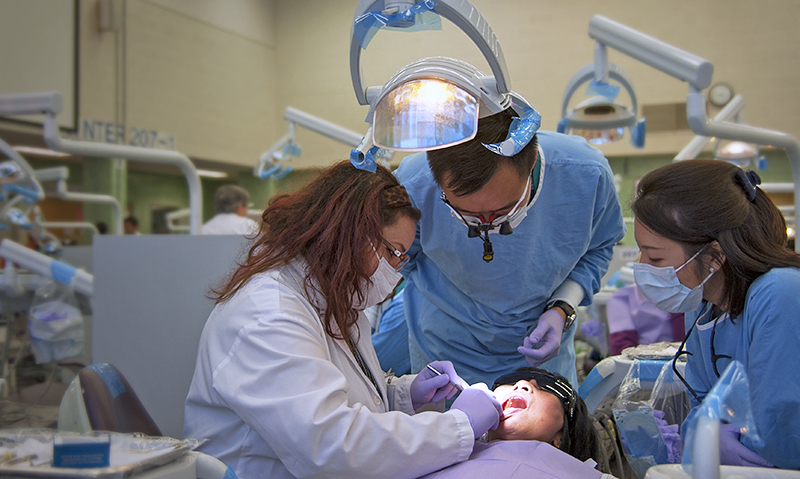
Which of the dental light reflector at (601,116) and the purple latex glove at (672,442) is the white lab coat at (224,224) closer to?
the dental light reflector at (601,116)

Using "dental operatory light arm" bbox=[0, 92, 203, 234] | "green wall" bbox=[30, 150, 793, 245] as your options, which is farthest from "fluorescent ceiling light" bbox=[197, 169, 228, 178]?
"dental operatory light arm" bbox=[0, 92, 203, 234]

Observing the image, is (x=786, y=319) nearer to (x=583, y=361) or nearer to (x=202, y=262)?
(x=202, y=262)

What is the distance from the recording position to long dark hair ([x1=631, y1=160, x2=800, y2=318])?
1.38 meters

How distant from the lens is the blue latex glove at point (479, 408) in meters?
1.34

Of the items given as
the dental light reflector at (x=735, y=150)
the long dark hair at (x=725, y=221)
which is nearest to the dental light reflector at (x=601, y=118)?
the dental light reflector at (x=735, y=150)

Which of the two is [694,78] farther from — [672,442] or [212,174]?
[212,174]

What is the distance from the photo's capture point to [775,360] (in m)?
1.24

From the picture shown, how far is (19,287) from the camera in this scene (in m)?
4.09

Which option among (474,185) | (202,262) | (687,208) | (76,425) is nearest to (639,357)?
(687,208)

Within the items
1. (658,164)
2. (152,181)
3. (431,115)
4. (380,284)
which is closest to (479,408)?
(380,284)

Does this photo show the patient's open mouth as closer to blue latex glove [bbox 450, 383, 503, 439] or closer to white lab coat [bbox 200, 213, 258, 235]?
blue latex glove [bbox 450, 383, 503, 439]

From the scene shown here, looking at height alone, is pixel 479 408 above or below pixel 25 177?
below

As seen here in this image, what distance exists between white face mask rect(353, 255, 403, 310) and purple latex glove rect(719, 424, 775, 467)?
0.84 metres

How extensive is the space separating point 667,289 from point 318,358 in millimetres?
941
